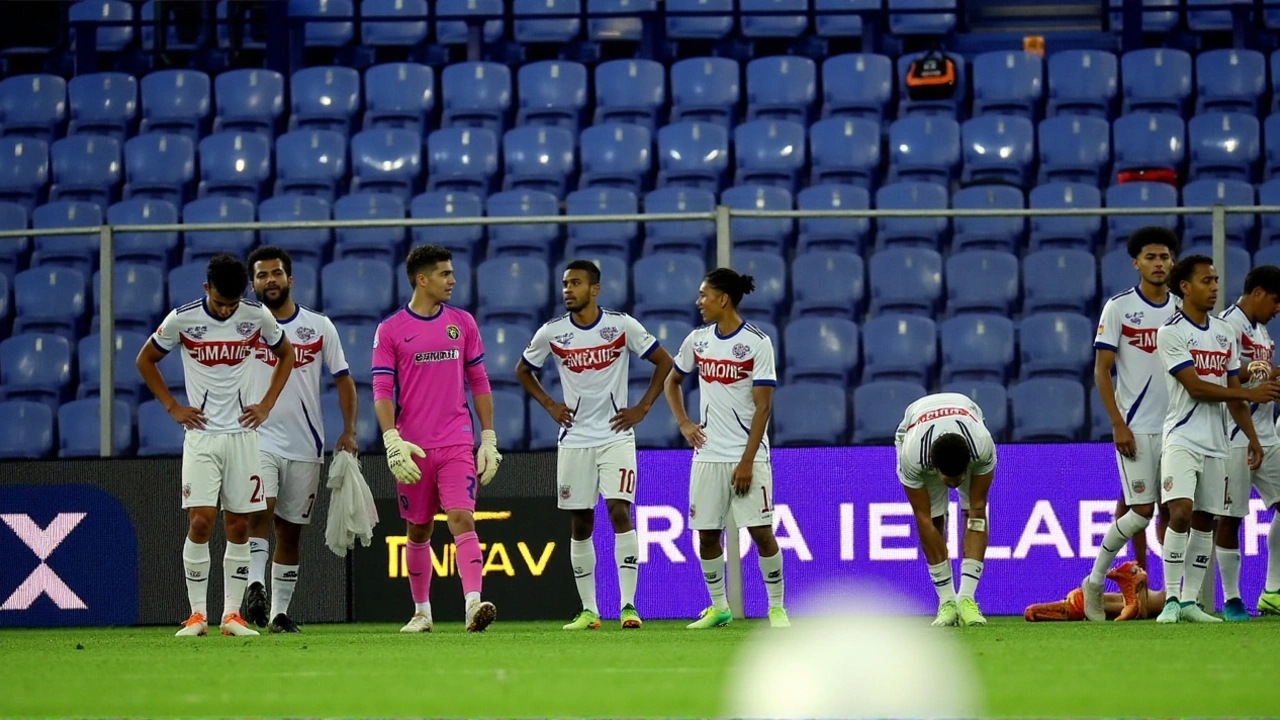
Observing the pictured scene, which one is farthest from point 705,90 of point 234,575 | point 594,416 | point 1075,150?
point 234,575

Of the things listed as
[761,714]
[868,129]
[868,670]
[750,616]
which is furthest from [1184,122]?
[761,714]

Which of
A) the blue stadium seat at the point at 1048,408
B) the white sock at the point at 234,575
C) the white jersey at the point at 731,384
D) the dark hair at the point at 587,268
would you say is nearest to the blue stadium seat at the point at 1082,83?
the blue stadium seat at the point at 1048,408

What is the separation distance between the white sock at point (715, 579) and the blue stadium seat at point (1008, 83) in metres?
7.64

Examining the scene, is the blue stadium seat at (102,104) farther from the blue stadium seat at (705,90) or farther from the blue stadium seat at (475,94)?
the blue stadium seat at (705,90)

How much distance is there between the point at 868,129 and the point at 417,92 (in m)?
4.55

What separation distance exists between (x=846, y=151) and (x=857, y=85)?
115 cm

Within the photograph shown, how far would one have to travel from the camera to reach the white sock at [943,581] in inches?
351

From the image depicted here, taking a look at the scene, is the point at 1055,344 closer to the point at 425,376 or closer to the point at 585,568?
the point at 585,568

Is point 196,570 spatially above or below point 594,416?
below

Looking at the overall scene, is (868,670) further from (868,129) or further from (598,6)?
(598,6)

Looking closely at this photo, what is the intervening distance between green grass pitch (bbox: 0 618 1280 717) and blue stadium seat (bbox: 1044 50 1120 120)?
8.16m

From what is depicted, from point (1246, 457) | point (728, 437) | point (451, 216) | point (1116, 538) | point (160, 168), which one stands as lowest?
point (1116, 538)

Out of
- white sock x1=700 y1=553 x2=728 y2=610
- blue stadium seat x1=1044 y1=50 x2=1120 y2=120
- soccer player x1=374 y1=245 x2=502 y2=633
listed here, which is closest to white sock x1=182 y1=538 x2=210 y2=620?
soccer player x1=374 y1=245 x2=502 y2=633

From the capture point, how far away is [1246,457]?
957cm
